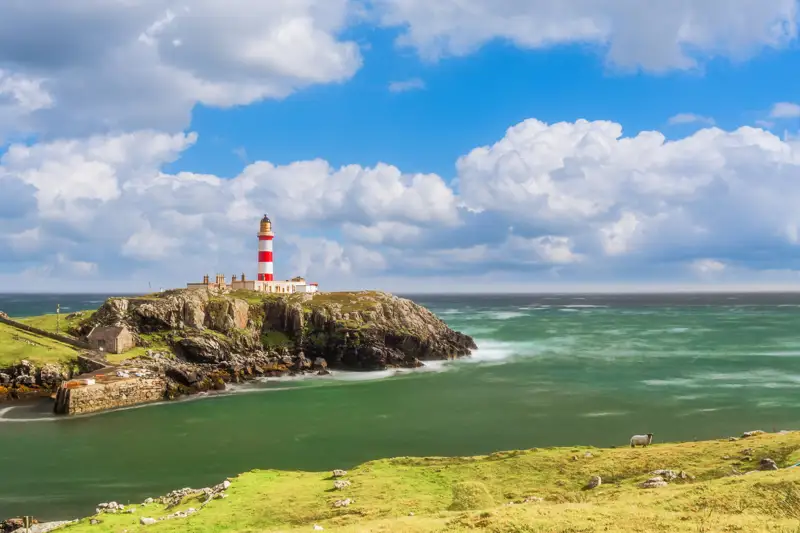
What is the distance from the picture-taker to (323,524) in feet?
74.5

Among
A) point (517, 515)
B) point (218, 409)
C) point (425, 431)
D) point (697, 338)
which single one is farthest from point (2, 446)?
point (697, 338)

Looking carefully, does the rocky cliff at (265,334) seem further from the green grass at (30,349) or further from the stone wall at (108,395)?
the green grass at (30,349)

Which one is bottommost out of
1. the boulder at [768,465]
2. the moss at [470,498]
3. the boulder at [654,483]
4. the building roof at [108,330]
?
the moss at [470,498]

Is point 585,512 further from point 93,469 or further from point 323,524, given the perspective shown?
point 93,469

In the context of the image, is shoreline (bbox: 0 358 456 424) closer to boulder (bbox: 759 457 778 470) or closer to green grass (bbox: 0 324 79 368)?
green grass (bbox: 0 324 79 368)

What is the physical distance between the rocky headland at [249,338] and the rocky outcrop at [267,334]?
153mm

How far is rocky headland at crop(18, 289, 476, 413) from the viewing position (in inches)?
2697

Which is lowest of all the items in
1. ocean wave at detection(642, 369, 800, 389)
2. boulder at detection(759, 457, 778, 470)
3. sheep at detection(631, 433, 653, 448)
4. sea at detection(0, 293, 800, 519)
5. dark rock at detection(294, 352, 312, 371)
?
ocean wave at detection(642, 369, 800, 389)

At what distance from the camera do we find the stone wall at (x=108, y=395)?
56094 millimetres

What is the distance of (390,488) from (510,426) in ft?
77.2

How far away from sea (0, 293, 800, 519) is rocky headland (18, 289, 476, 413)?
418 centimetres

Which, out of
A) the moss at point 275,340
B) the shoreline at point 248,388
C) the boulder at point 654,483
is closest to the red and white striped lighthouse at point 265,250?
the moss at point 275,340

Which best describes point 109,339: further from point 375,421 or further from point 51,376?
point 375,421

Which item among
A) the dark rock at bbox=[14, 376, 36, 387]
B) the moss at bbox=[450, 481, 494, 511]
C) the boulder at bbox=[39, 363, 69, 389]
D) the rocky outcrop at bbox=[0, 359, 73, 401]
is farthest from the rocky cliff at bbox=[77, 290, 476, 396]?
the moss at bbox=[450, 481, 494, 511]
